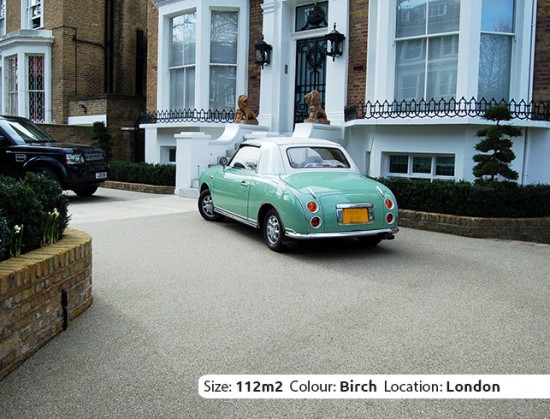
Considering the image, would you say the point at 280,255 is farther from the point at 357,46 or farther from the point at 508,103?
the point at 357,46

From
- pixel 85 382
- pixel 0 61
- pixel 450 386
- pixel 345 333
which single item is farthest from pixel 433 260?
pixel 0 61

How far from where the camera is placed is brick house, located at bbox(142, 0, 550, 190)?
10773 mm

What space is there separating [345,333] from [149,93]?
14391 mm

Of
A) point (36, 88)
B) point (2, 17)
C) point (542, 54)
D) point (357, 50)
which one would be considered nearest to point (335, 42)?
point (357, 50)

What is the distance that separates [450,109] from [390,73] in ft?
5.53

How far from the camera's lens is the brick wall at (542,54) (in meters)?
10.9

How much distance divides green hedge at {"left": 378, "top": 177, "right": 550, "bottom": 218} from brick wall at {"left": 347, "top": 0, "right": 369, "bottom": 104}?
391 centimetres

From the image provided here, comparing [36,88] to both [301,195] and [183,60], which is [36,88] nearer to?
[183,60]

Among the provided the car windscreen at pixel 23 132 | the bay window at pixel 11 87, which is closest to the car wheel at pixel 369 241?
the car windscreen at pixel 23 132

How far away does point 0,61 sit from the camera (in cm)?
2242

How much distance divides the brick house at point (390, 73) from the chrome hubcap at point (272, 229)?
505 centimetres

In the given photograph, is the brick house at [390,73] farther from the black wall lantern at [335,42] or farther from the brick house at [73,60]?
the brick house at [73,60]

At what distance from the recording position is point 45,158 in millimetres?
11289
